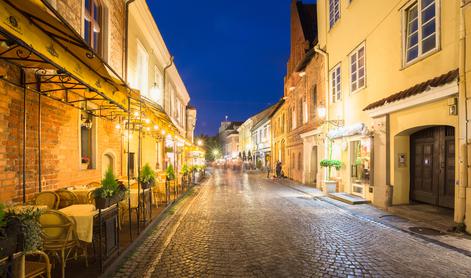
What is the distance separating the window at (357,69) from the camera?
1300 centimetres

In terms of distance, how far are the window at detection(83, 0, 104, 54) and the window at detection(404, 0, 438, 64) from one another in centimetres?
994

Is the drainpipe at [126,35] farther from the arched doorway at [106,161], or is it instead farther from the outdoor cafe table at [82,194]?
the outdoor cafe table at [82,194]

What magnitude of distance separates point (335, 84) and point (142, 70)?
9.81m

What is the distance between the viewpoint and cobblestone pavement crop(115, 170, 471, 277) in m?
4.94

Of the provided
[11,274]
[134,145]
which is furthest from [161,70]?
[11,274]

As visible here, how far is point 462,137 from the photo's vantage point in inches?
289

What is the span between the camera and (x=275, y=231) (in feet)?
24.8

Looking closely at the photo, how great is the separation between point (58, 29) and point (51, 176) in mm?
4562

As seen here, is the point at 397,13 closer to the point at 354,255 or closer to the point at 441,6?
the point at 441,6

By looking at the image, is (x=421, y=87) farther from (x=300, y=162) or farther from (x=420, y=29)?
(x=300, y=162)

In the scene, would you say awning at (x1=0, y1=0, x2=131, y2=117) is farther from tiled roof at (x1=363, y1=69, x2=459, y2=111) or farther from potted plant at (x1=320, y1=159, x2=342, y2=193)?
potted plant at (x1=320, y1=159, x2=342, y2=193)

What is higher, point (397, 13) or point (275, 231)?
point (397, 13)

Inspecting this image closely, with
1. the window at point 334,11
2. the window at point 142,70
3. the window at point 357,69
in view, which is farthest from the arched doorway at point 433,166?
the window at point 142,70

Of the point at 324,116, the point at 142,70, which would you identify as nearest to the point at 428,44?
the point at 324,116
